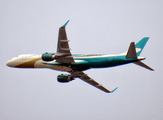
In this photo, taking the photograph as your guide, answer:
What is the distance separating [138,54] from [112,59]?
3.98 m

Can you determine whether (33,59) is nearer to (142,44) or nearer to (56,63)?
(56,63)

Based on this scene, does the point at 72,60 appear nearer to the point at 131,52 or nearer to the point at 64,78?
the point at 64,78

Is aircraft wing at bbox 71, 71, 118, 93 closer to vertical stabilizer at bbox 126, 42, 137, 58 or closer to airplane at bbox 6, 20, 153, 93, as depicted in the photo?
airplane at bbox 6, 20, 153, 93

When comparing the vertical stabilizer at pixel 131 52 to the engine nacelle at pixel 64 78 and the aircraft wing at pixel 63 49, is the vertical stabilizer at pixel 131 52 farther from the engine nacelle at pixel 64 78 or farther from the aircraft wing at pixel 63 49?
the engine nacelle at pixel 64 78

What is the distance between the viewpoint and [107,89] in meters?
59.5

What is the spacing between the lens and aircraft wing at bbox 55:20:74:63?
4489 centimetres

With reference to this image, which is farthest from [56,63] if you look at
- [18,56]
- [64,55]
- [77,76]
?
[18,56]

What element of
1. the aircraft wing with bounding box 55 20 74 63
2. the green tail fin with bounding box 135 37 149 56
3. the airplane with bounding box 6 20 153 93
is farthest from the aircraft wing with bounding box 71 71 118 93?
the green tail fin with bounding box 135 37 149 56

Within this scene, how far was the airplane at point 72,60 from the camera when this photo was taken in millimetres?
47028

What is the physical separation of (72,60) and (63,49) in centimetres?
418

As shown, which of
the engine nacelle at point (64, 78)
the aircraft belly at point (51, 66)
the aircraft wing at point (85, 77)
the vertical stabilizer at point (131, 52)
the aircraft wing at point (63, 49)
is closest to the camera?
the aircraft wing at point (63, 49)

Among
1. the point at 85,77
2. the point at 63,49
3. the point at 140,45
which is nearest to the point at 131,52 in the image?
the point at 140,45

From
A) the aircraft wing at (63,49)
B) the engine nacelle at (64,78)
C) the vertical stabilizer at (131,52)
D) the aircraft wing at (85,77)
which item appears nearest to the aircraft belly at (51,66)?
the engine nacelle at (64,78)

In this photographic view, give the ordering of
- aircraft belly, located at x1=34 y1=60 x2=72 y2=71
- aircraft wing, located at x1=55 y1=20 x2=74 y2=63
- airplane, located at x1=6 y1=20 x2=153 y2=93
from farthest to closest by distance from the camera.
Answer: aircraft belly, located at x1=34 y1=60 x2=72 y2=71 → airplane, located at x1=6 y1=20 x2=153 y2=93 → aircraft wing, located at x1=55 y1=20 x2=74 y2=63
